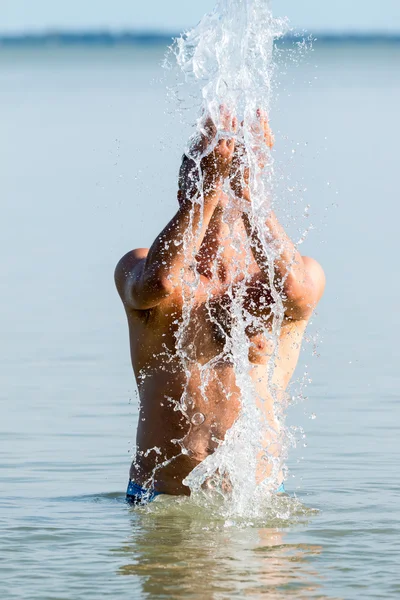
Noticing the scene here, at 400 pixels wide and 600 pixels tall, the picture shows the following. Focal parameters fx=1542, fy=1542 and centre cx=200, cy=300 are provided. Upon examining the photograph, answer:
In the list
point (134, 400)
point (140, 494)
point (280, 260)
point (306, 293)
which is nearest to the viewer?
point (280, 260)

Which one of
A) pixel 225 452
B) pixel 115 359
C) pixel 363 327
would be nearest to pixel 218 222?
pixel 225 452

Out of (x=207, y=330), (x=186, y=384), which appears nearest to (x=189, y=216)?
(x=207, y=330)

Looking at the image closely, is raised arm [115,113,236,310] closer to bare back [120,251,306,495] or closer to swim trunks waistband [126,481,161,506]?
bare back [120,251,306,495]

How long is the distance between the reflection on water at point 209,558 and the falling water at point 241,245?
17cm

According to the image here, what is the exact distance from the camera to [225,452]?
6.08 m

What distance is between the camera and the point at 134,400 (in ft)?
29.1

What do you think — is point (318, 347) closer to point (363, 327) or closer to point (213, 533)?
point (363, 327)

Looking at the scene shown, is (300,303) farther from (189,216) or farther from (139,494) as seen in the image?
(139,494)

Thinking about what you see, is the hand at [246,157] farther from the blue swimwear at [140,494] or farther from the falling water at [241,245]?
the blue swimwear at [140,494]

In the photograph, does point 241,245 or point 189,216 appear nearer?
point 189,216

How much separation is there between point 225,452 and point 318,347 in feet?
14.4

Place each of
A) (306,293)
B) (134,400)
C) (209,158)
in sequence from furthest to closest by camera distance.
A: (134,400) < (306,293) < (209,158)

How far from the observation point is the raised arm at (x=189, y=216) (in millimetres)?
5801

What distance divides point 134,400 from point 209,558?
10.2ft
